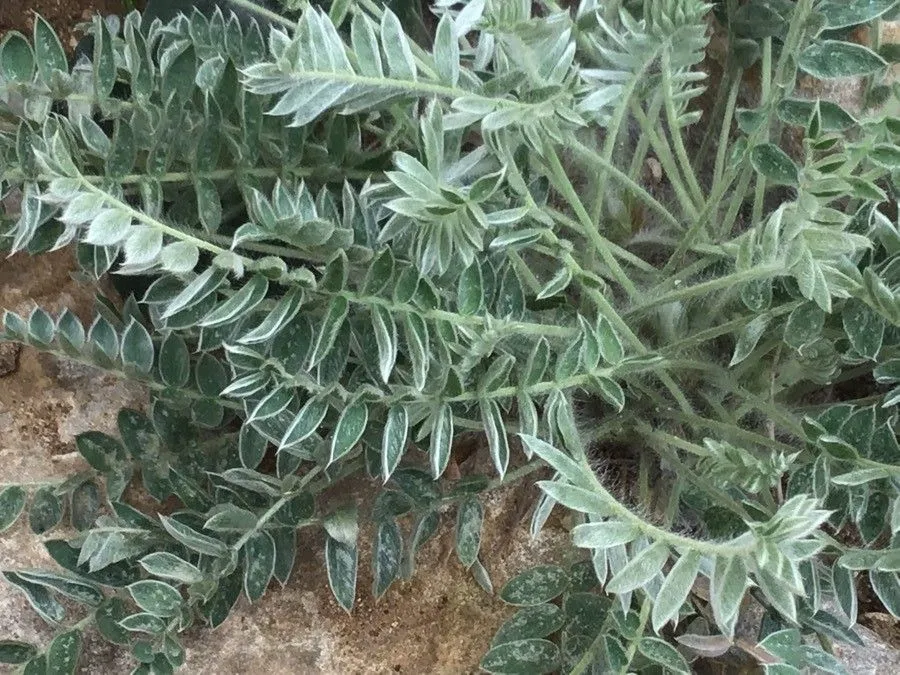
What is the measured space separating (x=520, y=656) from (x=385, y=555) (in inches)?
7.0

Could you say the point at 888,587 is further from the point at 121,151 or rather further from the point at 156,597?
the point at 121,151

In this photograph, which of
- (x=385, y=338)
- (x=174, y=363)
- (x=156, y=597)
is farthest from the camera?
(x=174, y=363)

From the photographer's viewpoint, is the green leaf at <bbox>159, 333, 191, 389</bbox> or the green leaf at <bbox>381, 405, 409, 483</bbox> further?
the green leaf at <bbox>159, 333, 191, 389</bbox>

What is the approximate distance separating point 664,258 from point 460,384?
49 cm

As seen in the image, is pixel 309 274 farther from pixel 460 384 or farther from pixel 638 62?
pixel 638 62

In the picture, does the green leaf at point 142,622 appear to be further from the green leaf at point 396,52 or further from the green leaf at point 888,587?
the green leaf at point 888,587

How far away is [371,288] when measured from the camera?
2.63 feet

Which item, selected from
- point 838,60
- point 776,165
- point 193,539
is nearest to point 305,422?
point 193,539

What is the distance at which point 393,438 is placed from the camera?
31.9 inches

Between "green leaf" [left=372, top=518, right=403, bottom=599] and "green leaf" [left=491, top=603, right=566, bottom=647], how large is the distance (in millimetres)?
139

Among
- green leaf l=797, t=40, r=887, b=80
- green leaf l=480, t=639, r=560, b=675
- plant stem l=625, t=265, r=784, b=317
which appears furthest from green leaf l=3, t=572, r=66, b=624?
green leaf l=797, t=40, r=887, b=80

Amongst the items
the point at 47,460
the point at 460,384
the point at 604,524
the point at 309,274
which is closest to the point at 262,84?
the point at 309,274

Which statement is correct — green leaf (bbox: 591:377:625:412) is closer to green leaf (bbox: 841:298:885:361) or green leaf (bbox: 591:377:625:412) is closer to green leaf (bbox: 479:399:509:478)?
green leaf (bbox: 479:399:509:478)

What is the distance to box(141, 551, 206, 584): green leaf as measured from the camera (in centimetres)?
86
